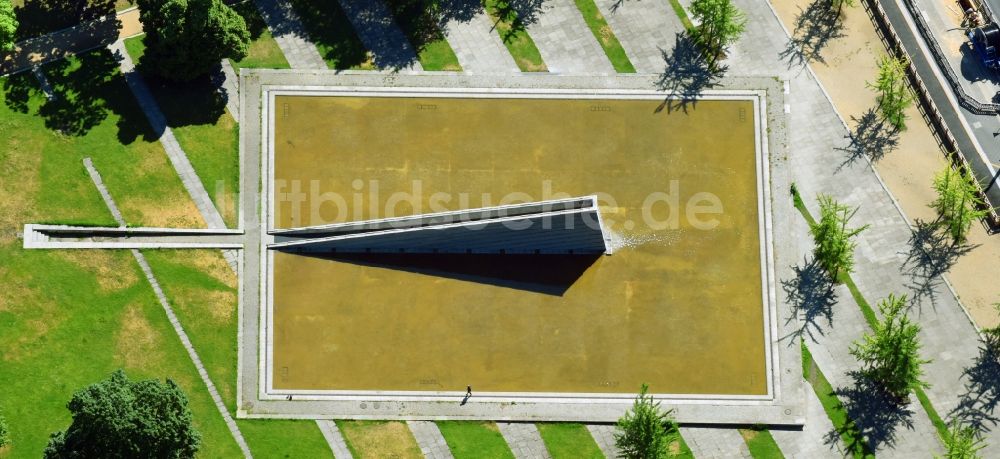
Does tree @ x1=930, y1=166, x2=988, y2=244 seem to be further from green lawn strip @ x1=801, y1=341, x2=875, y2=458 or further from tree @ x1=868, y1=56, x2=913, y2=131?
green lawn strip @ x1=801, y1=341, x2=875, y2=458

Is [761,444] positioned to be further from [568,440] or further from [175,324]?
[175,324]

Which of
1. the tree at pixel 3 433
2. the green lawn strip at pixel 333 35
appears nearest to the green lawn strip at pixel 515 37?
the green lawn strip at pixel 333 35

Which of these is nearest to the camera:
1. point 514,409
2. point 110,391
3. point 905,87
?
point 110,391

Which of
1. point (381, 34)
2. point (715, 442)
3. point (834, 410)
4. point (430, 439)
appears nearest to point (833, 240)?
point (834, 410)

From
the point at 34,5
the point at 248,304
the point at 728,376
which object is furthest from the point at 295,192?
the point at 728,376

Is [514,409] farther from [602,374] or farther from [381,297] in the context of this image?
[381,297]

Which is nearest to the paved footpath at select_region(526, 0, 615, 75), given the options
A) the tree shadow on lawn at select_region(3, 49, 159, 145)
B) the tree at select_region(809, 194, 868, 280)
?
the tree at select_region(809, 194, 868, 280)
